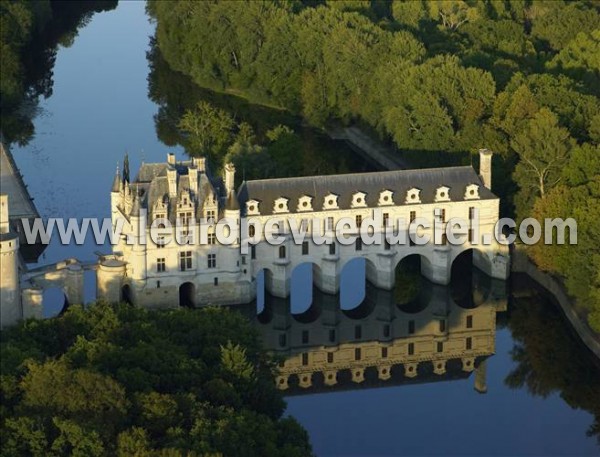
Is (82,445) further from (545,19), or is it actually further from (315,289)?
(545,19)

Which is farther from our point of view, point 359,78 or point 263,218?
point 359,78

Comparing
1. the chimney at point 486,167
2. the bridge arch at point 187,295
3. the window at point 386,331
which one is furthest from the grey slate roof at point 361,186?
the window at point 386,331

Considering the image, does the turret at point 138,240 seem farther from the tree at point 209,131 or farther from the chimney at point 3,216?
the tree at point 209,131

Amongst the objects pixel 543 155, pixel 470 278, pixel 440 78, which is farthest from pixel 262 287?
pixel 440 78

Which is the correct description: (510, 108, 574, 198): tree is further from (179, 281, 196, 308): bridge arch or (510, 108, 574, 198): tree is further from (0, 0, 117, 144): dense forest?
(0, 0, 117, 144): dense forest

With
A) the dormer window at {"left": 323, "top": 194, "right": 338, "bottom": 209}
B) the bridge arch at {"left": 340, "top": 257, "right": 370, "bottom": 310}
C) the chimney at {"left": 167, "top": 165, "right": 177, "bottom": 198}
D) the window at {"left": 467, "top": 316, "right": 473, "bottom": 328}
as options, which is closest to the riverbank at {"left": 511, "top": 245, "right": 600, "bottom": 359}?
the window at {"left": 467, "top": 316, "right": 473, "bottom": 328}

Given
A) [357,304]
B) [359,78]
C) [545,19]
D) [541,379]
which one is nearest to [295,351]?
[357,304]

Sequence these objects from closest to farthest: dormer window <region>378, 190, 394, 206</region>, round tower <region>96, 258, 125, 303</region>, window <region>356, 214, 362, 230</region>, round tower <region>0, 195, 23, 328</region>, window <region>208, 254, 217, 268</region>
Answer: round tower <region>0, 195, 23, 328</region> < round tower <region>96, 258, 125, 303</region> < window <region>208, 254, 217, 268</region> < window <region>356, 214, 362, 230</region> < dormer window <region>378, 190, 394, 206</region>
